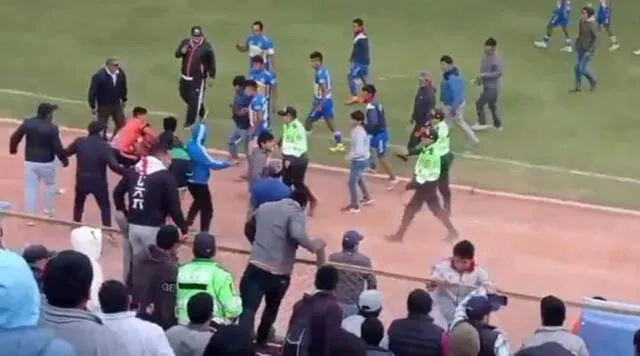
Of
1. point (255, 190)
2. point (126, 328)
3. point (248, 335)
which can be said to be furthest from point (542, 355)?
point (255, 190)

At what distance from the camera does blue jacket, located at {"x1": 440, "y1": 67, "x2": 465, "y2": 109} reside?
20891 mm

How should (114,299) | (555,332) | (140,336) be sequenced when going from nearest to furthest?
(140,336) < (114,299) < (555,332)

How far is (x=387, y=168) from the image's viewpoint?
1966 cm

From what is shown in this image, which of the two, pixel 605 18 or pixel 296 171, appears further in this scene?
pixel 605 18

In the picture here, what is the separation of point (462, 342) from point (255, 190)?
459 centimetres

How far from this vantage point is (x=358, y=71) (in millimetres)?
23266

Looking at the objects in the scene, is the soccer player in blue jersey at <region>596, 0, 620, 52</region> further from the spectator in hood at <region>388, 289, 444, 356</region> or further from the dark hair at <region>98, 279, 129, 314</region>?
the dark hair at <region>98, 279, 129, 314</region>

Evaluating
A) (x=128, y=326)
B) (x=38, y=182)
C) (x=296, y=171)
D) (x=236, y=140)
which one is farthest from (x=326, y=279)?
(x=236, y=140)

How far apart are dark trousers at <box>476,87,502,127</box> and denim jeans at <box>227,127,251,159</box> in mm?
4215

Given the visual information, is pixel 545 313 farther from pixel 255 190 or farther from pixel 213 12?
pixel 213 12

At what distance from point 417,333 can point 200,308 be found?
1624mm

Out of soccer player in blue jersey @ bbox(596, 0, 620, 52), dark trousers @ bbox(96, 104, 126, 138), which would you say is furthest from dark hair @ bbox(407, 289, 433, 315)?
soccer player in blue jersey @ bbox(596, 0, 620, 52)

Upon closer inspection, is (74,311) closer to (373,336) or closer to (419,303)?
(373,336)

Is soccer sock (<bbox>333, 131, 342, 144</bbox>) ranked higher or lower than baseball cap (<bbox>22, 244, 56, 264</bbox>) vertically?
higher
